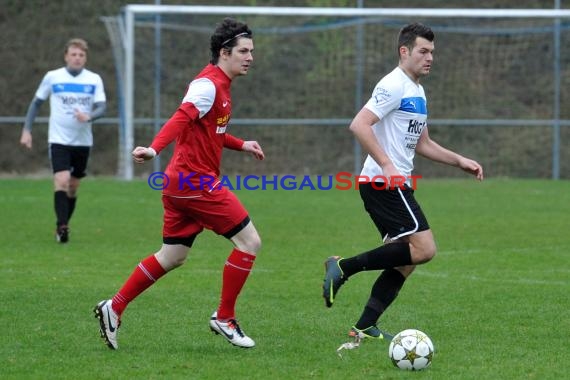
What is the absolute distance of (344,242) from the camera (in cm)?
1214

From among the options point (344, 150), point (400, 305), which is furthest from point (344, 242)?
point (344, 150)

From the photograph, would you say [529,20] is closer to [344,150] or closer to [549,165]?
[549,165]

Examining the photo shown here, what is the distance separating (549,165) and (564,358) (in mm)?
→ 17309

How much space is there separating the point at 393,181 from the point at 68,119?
6561mm

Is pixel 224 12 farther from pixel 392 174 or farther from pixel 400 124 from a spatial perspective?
pixel 392 174

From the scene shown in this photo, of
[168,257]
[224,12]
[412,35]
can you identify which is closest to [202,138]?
[168,257]

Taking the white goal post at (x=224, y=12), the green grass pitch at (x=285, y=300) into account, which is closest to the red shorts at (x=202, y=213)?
the green grass pitch at (x=285, y=300)

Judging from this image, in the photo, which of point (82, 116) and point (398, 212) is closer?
point (398, 212)

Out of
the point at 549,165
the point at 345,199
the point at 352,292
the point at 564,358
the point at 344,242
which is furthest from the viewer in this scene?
the point at 549,165

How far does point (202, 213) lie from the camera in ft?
21.1

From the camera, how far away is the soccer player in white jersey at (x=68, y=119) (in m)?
11.8

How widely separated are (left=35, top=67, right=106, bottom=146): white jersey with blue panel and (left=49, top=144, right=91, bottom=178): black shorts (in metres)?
0.07

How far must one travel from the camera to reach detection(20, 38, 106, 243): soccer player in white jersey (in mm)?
11805

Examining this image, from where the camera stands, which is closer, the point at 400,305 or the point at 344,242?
the point at 400,305
